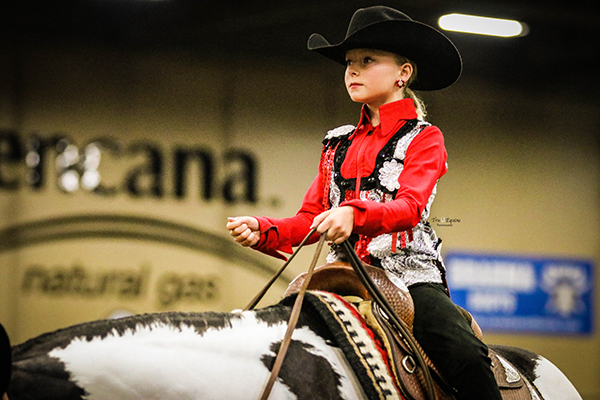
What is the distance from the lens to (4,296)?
4797mm

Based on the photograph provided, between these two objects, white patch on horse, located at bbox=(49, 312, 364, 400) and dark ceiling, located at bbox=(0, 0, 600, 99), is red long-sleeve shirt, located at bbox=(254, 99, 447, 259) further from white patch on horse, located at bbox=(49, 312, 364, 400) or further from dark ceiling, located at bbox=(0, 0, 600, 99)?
dark ceiling, located at bbox=(0, 0, 600, 99)

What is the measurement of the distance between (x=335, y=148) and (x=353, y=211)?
1.36 ft

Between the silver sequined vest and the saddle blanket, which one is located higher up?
the silver sequined vest

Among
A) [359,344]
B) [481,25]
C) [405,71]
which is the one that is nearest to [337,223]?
[359,344]

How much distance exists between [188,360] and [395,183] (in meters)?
0.66

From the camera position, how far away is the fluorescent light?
15.7 feet

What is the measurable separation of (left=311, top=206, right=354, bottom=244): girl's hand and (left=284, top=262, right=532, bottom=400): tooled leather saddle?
0.53 ft

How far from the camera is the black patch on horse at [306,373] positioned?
1.11 meters

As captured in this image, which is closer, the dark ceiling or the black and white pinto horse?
the black and white pinto horse

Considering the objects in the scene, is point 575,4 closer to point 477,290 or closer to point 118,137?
point 477,290

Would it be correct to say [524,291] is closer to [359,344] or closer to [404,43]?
[404,43]

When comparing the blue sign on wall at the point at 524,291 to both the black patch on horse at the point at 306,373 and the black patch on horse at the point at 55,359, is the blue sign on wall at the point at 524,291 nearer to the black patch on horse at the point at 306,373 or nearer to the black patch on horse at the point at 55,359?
the black patch on horse at the point at 306,373

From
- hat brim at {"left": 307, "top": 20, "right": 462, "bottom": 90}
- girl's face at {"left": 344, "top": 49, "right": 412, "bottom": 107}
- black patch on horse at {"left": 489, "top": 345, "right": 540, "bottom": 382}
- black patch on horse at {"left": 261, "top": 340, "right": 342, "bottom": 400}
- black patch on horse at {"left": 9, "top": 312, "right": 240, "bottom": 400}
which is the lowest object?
black patch on horse at {"left": 489, "top": 345, "right": 540, "bottom": 382}

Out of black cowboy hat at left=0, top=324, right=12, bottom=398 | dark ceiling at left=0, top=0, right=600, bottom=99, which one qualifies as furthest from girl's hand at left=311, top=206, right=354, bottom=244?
dark ceiling at left=0, top=0, right=600, bottom=99
